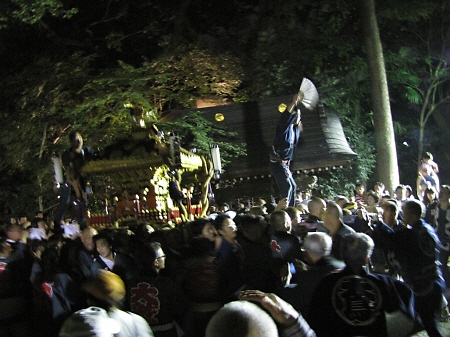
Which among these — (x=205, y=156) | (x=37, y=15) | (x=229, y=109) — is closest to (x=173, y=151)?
(x=205, y=156)

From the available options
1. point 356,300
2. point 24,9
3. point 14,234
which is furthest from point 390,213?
point 24,9

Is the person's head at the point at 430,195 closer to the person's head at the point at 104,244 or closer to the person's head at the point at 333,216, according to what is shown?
the person's head at the point at 333,216

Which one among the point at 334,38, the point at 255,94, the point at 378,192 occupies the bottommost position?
the point at 378,192

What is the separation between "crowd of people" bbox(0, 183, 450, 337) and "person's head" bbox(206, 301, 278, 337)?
574mm

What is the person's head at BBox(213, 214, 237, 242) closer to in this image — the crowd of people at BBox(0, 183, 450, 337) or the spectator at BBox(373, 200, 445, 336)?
the crowd of people at BBox(0, 183, 450, 337)

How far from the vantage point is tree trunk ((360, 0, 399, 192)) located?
1595 centimetres

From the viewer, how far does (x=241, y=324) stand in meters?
2.22

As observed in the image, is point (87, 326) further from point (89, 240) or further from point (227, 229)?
point (89, 240)

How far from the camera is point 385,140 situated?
15984 mm

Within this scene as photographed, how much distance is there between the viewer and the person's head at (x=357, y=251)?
395 cm

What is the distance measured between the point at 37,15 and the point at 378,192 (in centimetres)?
972

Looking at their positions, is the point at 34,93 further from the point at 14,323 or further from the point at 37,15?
the point at 14,323

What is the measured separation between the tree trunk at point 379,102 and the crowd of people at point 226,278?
353 inches

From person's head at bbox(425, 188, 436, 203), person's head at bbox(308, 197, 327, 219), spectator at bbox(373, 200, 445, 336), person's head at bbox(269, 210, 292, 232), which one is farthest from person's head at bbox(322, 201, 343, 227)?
person's head at bbox(425, 188, 436, 203)
